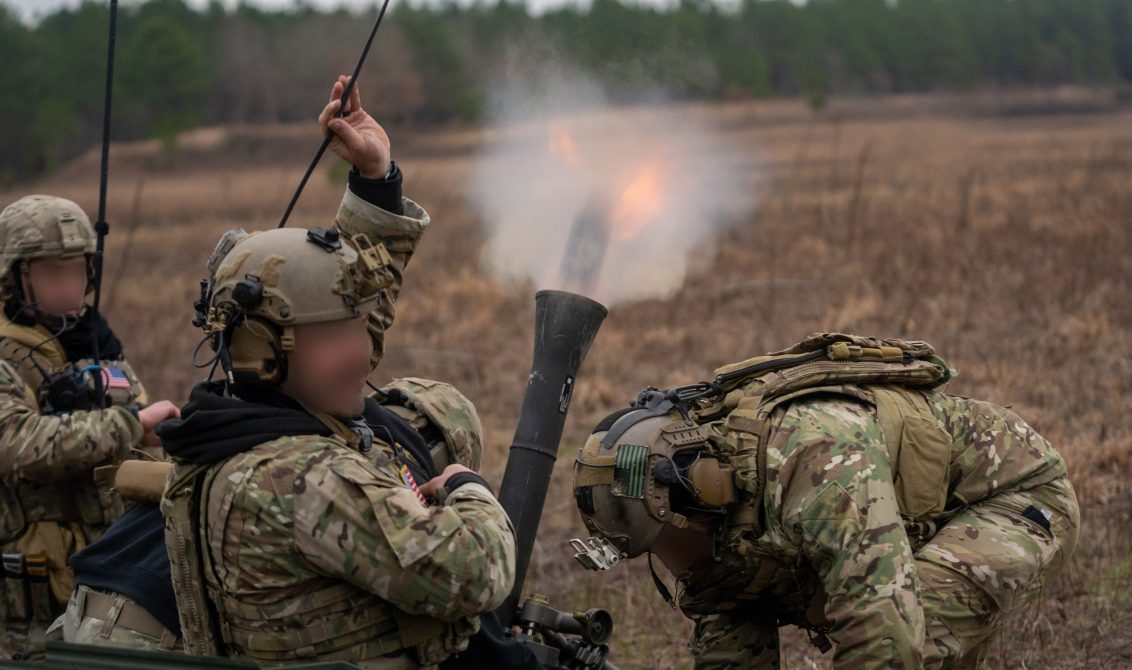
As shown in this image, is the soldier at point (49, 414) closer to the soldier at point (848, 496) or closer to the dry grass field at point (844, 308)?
the soldier at point (848, 496)

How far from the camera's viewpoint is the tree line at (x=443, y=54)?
33.8m

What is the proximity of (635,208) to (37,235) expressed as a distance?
2782 mm

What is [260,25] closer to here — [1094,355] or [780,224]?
[780,224]

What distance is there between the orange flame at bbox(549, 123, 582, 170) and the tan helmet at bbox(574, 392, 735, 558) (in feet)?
13.1

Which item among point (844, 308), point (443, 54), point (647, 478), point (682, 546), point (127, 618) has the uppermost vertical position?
point (647, 478)

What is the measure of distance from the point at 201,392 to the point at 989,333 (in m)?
9.32

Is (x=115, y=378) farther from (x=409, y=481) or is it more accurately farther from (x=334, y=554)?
(x=334, y=554)

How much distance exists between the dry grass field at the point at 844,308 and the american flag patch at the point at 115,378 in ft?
8.28

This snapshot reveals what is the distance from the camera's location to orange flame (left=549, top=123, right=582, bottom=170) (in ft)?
26.0

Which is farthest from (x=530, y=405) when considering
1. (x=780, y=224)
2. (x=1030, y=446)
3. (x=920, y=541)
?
(x=780, y=224)

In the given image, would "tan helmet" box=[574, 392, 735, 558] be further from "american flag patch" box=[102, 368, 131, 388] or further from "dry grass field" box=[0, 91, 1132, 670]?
"american flag patch" box=[102, 368, 131, 388]

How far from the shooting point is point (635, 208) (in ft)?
21.3

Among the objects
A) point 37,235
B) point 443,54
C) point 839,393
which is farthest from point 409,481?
point 443,54

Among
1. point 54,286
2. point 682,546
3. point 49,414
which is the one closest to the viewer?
point 682,546
